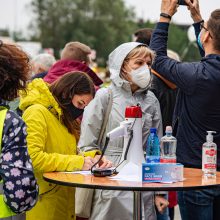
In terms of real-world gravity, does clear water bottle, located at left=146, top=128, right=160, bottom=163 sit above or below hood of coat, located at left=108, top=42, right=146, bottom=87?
below

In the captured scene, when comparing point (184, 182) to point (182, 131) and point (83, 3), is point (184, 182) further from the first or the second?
point (83, 3)

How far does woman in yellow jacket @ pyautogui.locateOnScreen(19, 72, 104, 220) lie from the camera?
182 inches

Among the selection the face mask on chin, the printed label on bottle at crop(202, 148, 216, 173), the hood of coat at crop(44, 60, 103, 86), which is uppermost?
the face mask on chin

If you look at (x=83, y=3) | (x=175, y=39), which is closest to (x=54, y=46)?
(x=83, y=3)

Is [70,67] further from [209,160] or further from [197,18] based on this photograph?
[209,160]

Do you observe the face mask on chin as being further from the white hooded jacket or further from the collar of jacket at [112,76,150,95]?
the collar of jacket at [112,76,150,95]

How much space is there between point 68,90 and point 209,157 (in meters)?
1.09

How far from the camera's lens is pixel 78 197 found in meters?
5.24

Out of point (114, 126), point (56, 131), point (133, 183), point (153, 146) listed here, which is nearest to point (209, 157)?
point (153, 146)

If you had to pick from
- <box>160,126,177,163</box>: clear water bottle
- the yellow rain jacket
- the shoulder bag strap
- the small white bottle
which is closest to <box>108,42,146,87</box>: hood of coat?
the shoulder bag strap

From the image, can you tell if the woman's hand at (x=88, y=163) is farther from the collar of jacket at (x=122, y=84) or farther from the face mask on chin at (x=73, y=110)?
the collar of jacket at (x=122, y=84)

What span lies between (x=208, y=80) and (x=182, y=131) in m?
0.42

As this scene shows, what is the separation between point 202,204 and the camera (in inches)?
186

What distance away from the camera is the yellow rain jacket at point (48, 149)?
15.0 feet
